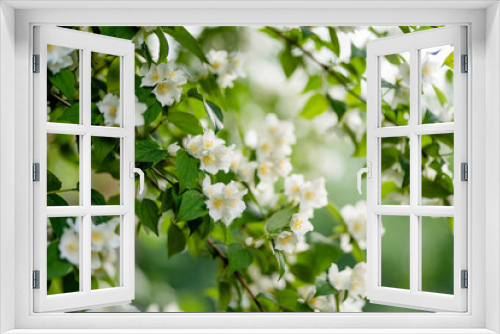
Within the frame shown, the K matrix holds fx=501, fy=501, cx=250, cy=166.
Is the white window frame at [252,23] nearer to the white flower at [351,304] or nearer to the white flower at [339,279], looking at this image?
the white flower at [339,279]

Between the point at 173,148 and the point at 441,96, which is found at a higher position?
the point at 441,96

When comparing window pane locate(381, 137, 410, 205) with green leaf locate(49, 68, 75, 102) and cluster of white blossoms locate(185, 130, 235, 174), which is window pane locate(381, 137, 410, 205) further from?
green leaf locate(49, 68, 75, 102)

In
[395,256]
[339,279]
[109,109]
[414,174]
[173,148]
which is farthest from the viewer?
[395,256]

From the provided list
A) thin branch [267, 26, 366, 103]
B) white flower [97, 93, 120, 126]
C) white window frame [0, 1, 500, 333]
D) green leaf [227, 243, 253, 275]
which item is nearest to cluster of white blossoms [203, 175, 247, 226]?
green leaf [227, 243, 253, 275]

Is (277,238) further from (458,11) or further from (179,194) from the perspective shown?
(458,11)

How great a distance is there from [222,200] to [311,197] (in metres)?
0.53

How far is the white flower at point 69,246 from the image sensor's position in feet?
6.00

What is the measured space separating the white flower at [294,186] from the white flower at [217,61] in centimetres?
64

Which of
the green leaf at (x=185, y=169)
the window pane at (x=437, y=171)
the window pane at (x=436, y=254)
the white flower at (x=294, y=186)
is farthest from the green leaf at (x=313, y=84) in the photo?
the window pane at (x=436, y=254)

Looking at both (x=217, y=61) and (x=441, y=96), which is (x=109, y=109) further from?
(x=441, y=96)

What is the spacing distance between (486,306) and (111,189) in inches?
74.2

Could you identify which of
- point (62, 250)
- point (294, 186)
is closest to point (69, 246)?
point (62, 250)

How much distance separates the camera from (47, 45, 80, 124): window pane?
1764mm

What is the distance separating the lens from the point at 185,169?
81.0 inches
